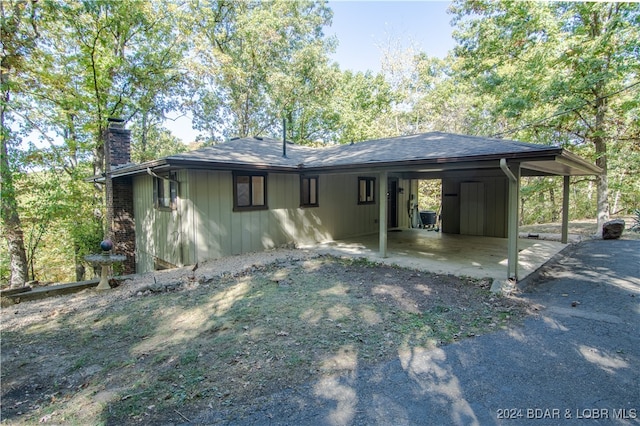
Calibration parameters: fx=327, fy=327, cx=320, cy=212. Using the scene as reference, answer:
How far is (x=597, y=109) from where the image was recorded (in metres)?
11.2

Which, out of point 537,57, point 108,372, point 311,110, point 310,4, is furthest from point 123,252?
point 310,4

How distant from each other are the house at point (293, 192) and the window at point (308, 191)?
0.10 ft

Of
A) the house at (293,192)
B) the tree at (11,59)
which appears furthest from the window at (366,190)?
the tree at (11,59)

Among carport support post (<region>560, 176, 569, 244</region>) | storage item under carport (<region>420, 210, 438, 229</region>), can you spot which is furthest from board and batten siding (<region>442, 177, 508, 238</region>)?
storage item under carport (<region>420, 210, 438, 229</region>)

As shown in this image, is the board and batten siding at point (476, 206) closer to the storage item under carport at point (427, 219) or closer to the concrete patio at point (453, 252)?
the concrete patio at point (453, 252)

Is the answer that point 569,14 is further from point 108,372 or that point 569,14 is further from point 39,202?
point 39,202

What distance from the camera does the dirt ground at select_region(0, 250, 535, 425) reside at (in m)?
2.55

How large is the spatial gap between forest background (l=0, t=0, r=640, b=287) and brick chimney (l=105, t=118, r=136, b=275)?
1.68 ft

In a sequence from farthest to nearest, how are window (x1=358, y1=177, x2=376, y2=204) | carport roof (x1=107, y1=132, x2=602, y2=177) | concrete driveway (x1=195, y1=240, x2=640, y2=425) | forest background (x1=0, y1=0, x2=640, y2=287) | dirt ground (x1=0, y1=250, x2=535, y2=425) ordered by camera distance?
window (x1=358, y1=177, x2=376, y2=204) → forest background (x1=0, y1=0, x2=640, y2=287) → carport roof (x1=107, y1=132, x2=602, y2=177) → dirt ground (x1=0, y1=250, x2=535, y2=425) → concrete driveway (x1=195, y1=240, x2=640, y2=425)

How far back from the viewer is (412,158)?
20.6 ft

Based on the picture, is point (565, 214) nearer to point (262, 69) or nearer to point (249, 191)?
point (249, 191)

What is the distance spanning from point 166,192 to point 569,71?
555 inches

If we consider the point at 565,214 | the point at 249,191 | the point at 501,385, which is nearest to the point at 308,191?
the point at 249,191

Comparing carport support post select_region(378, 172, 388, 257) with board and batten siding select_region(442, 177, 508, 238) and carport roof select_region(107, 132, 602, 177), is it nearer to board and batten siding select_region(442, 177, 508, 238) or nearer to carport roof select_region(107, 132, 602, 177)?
carport roof select_region(107, 132, 602, 177)
